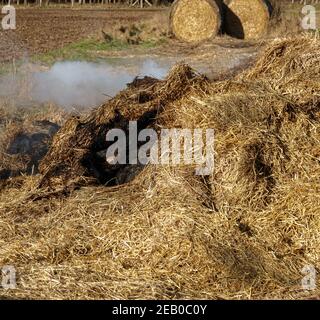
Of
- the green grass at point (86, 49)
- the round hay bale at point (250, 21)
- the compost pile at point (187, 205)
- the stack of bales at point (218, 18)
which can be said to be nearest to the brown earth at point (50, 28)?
the green grass at point (86, 49)

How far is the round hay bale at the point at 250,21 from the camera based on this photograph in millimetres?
21766

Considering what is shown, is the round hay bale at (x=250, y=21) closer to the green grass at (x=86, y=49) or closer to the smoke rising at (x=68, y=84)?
the green grass at (x=86, y=49)

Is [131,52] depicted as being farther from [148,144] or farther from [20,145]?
[148,144]

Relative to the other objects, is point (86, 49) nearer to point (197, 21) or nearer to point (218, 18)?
point (197, 21)

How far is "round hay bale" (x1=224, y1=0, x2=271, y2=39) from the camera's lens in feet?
71.4

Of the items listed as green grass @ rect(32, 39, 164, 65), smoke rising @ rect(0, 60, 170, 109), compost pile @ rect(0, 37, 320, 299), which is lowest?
compost pile @ rect(0, 37, 320, 299)

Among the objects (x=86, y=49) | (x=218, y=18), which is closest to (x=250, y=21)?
(x=218, y=18)

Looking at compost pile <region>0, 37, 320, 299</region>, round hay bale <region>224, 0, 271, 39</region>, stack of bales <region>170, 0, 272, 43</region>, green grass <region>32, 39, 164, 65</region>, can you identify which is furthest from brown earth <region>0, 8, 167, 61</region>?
compost pile <region>0, 37, 320, 299</region>

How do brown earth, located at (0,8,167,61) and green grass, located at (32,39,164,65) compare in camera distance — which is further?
brown earth, located at (0,8,167,61)

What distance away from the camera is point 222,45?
1953 centimetres

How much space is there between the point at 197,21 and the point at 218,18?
653 mm

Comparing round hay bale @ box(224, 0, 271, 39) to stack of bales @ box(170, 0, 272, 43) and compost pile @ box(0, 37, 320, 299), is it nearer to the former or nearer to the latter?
stack of bales @ box(170, 0, 272, 43)
